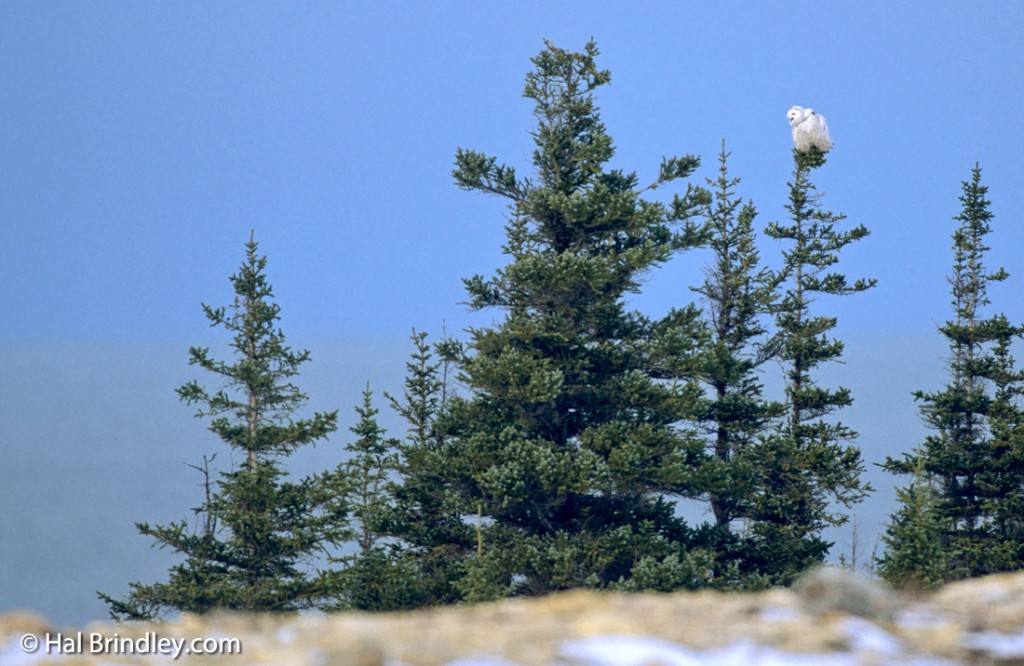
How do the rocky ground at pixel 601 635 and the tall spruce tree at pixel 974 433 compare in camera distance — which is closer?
the rocky ground at pixel 601 635

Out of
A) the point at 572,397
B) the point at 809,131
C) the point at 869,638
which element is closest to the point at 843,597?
the point at 869,638

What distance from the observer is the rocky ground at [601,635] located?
242 inches

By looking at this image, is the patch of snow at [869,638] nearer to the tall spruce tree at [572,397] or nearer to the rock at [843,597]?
the rock at [843,597]

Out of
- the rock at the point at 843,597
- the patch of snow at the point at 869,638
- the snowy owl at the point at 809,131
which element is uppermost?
the snowy owl at the point at 809,131

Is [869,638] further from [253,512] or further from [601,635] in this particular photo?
[253,512]

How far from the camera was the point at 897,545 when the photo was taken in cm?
1927

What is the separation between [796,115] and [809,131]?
73 cm

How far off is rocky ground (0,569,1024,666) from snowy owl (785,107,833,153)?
76.6ft

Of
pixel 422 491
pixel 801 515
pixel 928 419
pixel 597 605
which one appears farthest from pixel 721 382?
pixel 597 605

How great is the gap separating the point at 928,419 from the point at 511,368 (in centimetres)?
1547

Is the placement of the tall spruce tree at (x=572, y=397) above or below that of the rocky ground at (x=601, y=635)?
above

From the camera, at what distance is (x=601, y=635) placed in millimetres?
6461

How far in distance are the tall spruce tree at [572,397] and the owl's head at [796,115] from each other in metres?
7.59

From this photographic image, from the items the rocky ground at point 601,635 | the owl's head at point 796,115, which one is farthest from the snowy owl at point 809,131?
the rocky ground at point 601,635
